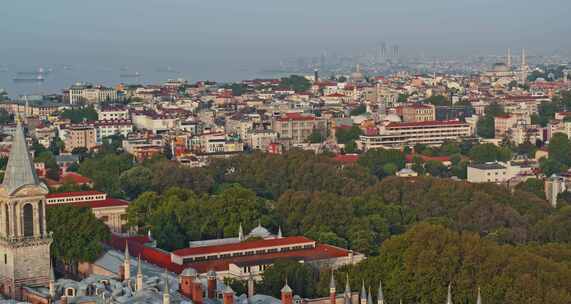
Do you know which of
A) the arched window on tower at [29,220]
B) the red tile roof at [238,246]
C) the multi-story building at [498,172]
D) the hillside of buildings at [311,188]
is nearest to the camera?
the arched window on tower at [29,220]

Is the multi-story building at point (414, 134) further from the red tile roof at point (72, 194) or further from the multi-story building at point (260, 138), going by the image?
the red tile roof at point (72, 194)

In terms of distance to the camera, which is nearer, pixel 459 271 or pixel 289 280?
pixel 459 271

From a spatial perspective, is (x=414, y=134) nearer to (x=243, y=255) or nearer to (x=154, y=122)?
(x=154, y=122)

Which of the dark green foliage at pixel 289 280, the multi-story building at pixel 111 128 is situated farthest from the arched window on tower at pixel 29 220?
the multi-story building at pixel 111 128

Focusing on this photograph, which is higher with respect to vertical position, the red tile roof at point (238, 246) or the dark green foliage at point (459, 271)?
the dark green foliage at point (459, 271)

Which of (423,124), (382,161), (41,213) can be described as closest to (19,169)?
(41,213)

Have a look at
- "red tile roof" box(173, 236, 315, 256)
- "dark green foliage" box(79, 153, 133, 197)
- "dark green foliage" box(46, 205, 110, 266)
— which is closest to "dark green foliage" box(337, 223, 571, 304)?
"red tile roof" box(173, 236, 315, 256)

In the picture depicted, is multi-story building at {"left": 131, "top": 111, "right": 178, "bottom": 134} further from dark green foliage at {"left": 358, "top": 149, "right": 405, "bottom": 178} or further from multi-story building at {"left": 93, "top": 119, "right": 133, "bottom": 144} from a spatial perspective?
dark green foliage at {"left": 358, "top": 149, "right": 405, "bottom": 178}
